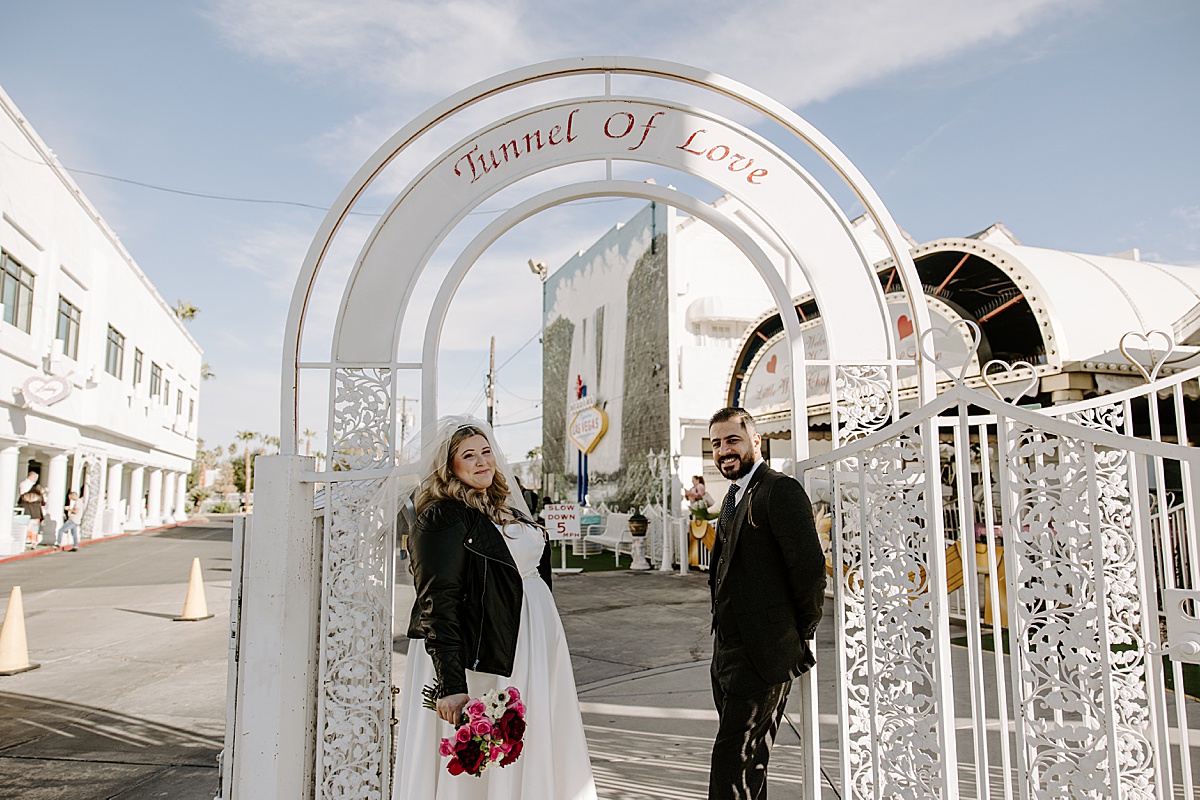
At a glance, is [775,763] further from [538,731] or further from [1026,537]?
[1026,537]

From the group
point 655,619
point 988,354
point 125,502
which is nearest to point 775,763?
point 655,619

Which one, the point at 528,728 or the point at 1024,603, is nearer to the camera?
the point at 1024,603

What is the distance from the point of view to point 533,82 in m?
3.90

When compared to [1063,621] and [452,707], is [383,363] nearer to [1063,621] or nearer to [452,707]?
[452,707]

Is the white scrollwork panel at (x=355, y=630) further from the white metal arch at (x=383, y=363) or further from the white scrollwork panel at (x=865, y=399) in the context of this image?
the white scrollwork panel at (x=865, y=399)

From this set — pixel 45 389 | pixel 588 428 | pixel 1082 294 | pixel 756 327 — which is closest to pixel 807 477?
pixel 1082 294

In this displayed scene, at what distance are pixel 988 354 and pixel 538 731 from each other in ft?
23.2

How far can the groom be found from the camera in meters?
3.03

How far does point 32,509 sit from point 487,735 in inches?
831

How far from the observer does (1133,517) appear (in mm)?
2180

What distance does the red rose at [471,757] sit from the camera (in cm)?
261

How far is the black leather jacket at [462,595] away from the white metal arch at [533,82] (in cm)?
114

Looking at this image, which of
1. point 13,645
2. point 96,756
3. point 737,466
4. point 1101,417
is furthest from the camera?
point 13,645

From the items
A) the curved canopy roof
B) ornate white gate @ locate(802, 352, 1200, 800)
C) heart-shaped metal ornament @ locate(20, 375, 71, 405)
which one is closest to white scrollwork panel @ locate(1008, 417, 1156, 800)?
ornate white gate @ locate(802, 352, 1200, 800)
